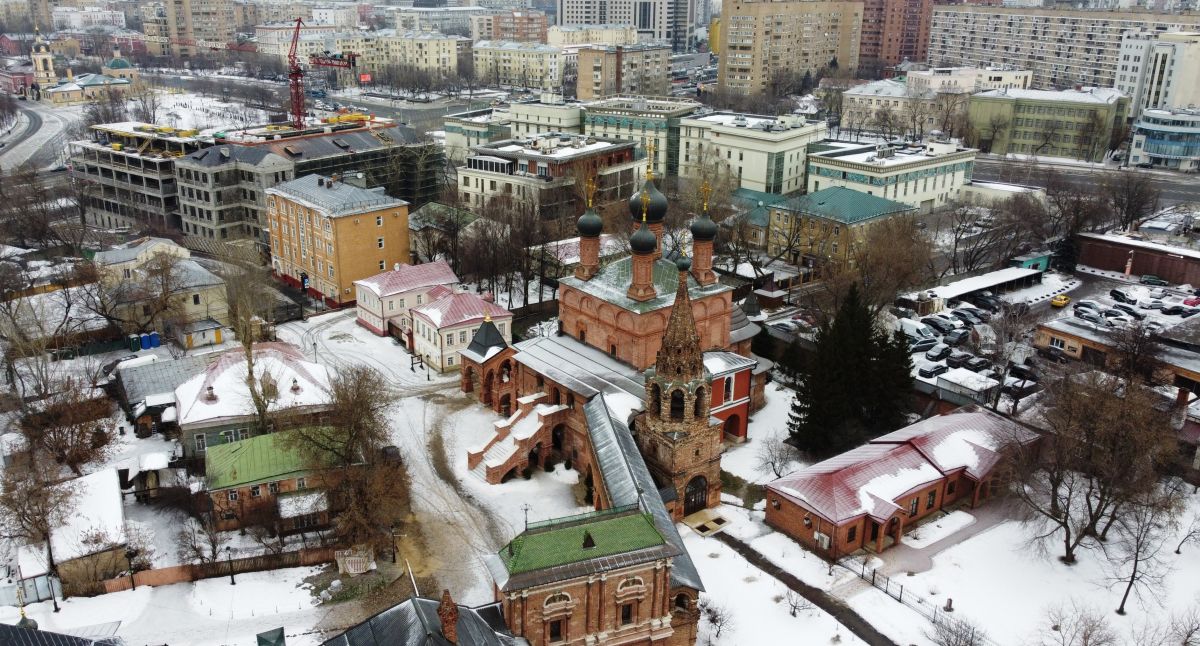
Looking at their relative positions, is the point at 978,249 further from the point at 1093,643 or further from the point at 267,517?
the point at 267,517

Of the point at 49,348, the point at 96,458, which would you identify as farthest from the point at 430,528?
the point at 49,348

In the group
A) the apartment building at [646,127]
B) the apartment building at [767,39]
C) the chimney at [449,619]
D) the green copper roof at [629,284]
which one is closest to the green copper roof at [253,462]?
the chimney at [449,619]

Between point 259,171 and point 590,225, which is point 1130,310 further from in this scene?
point 259,171

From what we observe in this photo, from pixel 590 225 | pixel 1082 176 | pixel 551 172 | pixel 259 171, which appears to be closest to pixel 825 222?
pixel 551 172

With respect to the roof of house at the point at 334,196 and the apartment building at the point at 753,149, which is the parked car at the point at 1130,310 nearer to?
the apartment building at the point at 753,149

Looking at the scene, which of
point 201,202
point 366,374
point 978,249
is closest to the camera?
point 366,374
